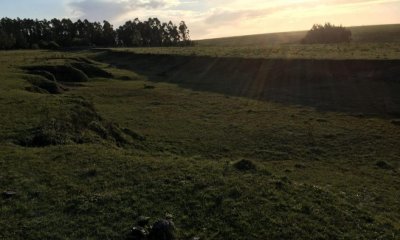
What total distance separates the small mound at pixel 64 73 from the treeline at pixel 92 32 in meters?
106

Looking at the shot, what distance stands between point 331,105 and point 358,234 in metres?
31.0

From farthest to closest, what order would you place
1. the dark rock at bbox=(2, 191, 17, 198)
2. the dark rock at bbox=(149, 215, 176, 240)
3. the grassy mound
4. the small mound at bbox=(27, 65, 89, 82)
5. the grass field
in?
the small mound at bbox=(27, 65, 89, 82) < the grassy mound < the dark rock at bbox=(2, 191, 17, 198) < the grass field < the dark rock at bbox=(149, 215, 176, 240)

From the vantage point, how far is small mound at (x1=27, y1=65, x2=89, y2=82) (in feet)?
176

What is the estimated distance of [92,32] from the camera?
563 ft

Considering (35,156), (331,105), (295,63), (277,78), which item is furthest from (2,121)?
(295,63)

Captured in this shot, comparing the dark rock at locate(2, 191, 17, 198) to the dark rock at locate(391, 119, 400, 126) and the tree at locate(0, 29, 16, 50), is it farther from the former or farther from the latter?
the tree at locate(0, 29, 16, 50)

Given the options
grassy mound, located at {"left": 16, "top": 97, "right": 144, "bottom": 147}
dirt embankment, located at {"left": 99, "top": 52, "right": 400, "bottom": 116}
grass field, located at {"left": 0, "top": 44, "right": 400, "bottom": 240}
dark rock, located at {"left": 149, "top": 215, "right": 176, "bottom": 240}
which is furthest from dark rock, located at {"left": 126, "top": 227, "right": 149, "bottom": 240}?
dirt embankment, located at {"left": 99, "top": 52, "right": 400, "bottom": 116}

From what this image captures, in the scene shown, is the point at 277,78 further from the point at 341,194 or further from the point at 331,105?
the point at 341,194

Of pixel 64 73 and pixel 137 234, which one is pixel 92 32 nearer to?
pixel 64 73

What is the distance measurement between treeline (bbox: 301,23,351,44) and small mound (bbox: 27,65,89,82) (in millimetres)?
89393

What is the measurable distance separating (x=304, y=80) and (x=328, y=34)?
82659mm

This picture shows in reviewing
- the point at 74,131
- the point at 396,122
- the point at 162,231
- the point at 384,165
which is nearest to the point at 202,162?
the point at 162,231

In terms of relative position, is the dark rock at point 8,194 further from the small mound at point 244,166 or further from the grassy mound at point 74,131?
the small mound at point 244,166

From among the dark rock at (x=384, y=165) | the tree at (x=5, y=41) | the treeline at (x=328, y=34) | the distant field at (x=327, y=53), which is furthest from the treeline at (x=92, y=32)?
the dark rock at (x=384, y=165)
